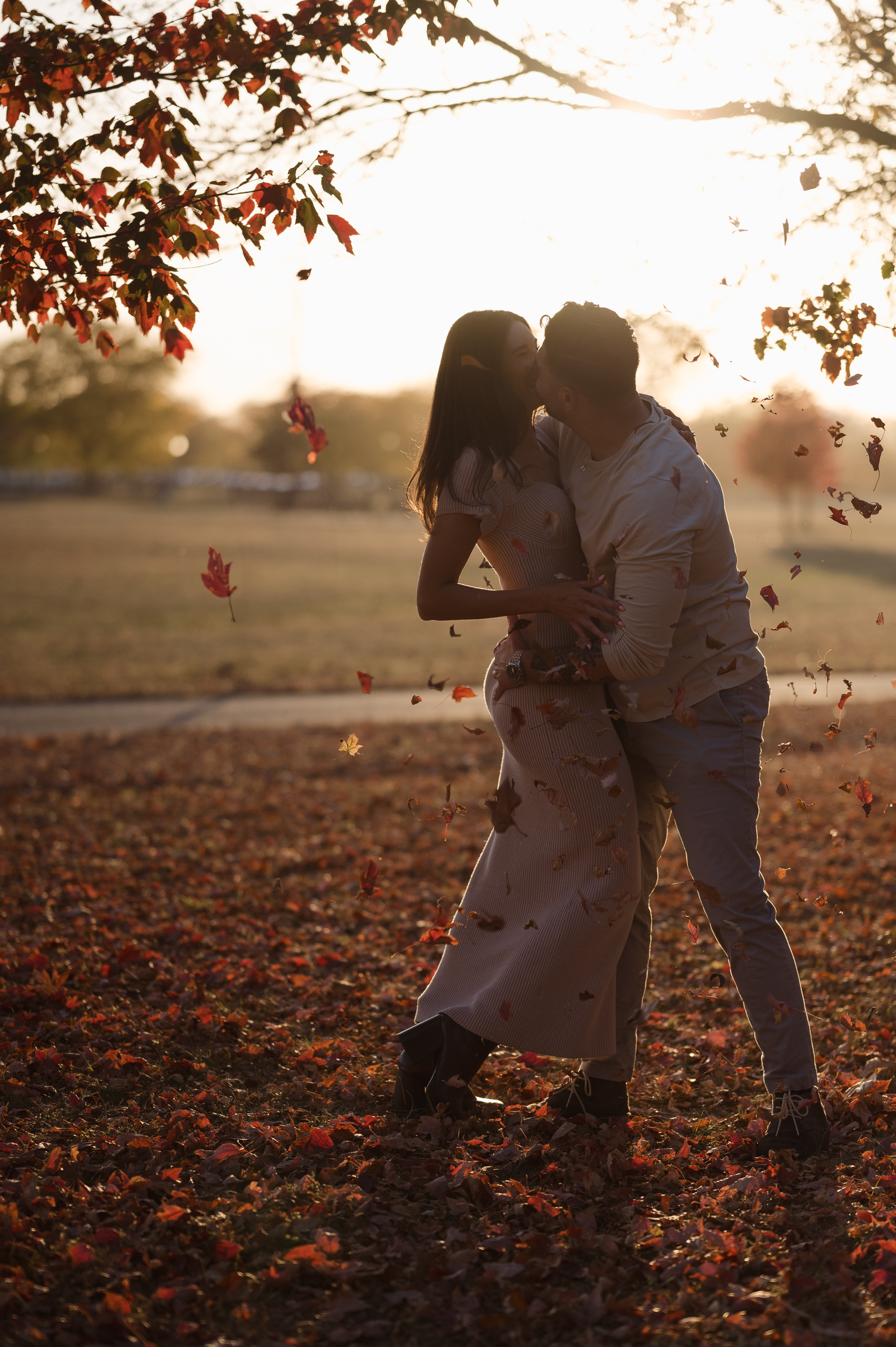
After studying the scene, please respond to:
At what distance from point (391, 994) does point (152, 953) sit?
1.17m

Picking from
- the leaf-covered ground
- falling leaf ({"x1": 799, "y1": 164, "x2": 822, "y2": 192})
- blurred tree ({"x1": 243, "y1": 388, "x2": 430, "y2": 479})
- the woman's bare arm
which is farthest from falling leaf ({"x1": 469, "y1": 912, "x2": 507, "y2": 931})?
blurred tree ({"x1": 243, "y1": 388, "x2": 430, "y2": 479})

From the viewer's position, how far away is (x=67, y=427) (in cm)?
6794

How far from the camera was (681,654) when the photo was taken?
325 centimetres

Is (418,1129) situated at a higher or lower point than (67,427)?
lower

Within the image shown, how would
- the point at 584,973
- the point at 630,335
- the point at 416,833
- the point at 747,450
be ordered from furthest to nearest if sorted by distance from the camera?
the point at 747,450 < the point at 416,833 < the point at 584,973 < the point at 630,335

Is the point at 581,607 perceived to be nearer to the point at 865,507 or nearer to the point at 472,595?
the point at 472,595

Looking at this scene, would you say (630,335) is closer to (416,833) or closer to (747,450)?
(416,833)

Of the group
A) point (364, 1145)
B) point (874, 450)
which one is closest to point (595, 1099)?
point (364, 1145)

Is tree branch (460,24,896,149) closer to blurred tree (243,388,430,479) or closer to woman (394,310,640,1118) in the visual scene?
woman (394,310,640,1118)

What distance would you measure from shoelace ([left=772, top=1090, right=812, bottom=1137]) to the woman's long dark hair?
6.42 feet

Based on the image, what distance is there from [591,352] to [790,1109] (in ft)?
7.29

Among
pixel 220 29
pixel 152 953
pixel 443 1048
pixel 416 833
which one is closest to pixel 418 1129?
pixel 443 1048

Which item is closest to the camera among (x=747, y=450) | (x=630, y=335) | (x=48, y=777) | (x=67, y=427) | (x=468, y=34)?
(x=630, y=335)

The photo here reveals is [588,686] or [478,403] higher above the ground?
[478,403]
